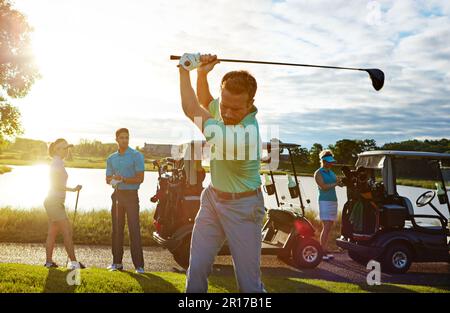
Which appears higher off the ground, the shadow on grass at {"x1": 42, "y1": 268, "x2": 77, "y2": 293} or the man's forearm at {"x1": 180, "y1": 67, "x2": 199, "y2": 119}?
the man's forearm at {"x1": 180, "y1": 67, "x2": 199, "y2": 119}

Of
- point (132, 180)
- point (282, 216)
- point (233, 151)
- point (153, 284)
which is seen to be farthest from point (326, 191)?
point (233, 151)

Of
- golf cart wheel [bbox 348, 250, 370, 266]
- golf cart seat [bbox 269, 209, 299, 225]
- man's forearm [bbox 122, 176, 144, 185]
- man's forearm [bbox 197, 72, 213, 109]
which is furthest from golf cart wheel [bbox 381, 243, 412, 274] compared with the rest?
man's forearm [bbox 197, 72, 213, 109]

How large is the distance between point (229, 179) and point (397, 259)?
6.27 m

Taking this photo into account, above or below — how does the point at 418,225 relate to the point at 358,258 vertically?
above

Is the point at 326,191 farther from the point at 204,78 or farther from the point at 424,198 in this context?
the point at 204,78

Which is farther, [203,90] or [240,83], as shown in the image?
[203,90]

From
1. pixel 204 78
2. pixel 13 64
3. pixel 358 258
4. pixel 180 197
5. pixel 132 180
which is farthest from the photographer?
pixel 13 64

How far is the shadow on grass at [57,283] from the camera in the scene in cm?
556

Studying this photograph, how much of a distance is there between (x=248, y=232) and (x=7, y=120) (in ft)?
61.3

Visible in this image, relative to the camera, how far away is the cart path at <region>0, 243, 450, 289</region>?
8297 millimetres

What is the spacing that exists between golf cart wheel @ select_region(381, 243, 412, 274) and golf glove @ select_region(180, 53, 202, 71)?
6.49m

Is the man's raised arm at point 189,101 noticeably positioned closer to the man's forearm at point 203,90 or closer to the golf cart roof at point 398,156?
the man's forearm at point 203,90

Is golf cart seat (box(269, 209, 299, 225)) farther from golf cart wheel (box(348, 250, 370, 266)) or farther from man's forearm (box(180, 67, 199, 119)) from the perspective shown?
man's forearm (box(180, 67, 199, 119))

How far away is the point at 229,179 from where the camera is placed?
3525mm
